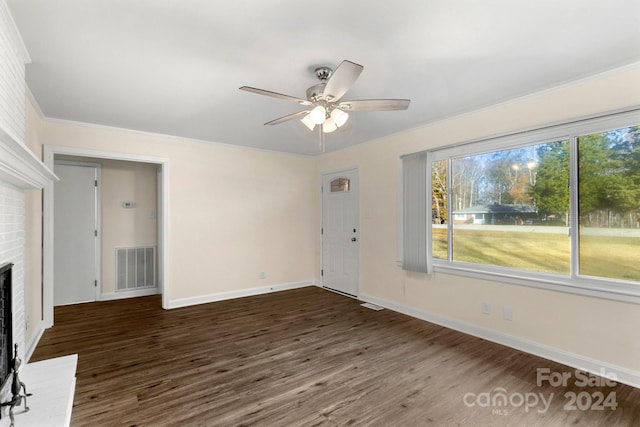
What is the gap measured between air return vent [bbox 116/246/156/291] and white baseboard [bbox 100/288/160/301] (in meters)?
0.06

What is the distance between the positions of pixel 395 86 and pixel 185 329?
346cm

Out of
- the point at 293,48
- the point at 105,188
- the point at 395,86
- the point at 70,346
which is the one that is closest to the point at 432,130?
the point at 395,86

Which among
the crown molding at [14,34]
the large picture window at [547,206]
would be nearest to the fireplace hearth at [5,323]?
the crown molding at [14,34]

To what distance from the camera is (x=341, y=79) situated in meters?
1.92

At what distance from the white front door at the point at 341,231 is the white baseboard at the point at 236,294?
517 millimetres

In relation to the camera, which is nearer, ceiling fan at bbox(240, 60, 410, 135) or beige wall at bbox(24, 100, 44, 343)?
ceiling fan at bbox(240, 60, 410, 135)

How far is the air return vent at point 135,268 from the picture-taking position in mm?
4984

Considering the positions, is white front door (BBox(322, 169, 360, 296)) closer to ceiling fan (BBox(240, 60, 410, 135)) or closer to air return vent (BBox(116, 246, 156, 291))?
ceiling fan (BBox(240, 60, 410, 135))

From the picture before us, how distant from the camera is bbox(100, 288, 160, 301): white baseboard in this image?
486 cm

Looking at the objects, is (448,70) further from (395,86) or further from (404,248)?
(404,248)

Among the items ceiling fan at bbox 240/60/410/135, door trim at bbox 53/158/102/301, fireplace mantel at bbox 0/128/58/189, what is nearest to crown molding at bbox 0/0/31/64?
fireplace mantel at bbox 0/128/58/189

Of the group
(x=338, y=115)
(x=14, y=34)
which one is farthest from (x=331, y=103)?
(x=14, y=34)

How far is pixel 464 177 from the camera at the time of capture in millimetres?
3604

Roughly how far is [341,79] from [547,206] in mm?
2401
